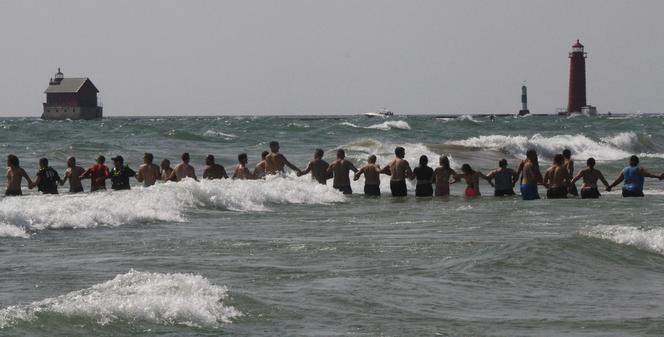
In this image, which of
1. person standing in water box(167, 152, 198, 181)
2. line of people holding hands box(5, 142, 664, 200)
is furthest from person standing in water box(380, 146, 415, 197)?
person standing in water box(167, 152, 198, 181)

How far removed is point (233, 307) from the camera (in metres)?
9.57

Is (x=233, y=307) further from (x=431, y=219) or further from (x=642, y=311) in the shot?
(x=431, y=219)

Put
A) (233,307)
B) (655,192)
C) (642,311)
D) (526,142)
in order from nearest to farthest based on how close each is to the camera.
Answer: (233,307) → (642,311) → (655,192) → (526,142)

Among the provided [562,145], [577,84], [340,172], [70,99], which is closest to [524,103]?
[577,84]

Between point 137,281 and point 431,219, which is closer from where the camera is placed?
point 137,281

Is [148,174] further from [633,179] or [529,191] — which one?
[633,179]

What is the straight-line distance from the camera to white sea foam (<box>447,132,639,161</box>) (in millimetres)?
49531

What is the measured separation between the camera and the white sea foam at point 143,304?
8.90 m

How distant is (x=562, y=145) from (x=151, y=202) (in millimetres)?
35115

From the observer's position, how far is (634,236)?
14.6m

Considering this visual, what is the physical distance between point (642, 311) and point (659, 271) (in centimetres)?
281

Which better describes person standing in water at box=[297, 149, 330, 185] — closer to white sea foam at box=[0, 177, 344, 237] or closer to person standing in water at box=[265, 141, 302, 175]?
white sea foam at box=[0, 177, 344, 237]

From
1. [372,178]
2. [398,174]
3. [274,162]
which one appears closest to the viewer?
[398,174]

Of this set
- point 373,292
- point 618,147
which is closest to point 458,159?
point 618,147
